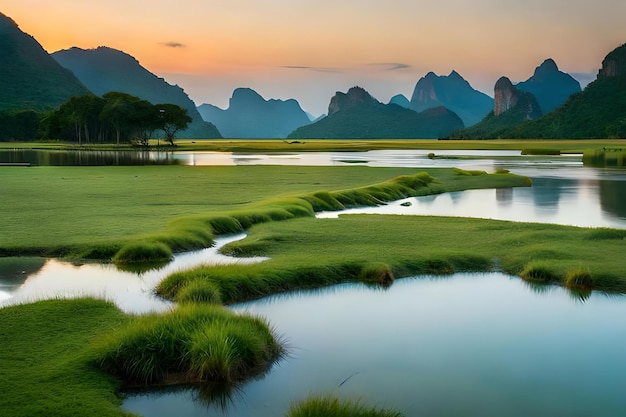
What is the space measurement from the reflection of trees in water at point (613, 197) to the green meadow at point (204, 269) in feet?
40.6

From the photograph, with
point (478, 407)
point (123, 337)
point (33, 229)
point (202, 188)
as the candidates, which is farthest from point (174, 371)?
point (202, 188)

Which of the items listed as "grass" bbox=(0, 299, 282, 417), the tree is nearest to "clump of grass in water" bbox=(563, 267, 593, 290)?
"grass" bbox=(0, 299, 282, 417)

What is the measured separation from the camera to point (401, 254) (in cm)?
1786

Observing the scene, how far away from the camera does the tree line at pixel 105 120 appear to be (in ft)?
432

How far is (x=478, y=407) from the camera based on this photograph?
8531 mm

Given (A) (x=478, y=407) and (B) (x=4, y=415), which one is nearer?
(B) (x=4, y=415)

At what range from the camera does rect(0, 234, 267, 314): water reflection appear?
1305 centimetres

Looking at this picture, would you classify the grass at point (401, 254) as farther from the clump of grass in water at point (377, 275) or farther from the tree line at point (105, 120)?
the tree line at point (105, 120)

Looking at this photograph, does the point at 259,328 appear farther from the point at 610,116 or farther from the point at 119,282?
the point at 610,116

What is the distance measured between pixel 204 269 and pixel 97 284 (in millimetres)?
2758

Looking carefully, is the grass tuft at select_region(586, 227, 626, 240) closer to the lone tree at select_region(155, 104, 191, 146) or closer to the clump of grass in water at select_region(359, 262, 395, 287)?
the clump of grass in water at select_region(359, 262, 395, 287)

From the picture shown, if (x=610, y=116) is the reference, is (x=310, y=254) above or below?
below

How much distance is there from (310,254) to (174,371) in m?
8.92

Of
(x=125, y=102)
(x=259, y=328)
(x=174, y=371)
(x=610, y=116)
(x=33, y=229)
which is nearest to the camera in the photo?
(x=174, y=371)
